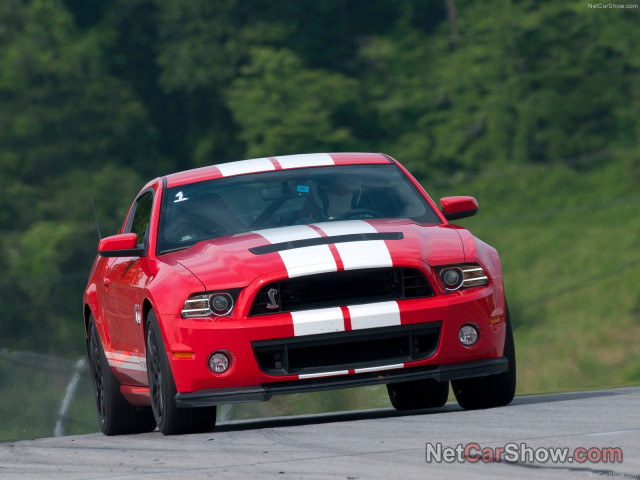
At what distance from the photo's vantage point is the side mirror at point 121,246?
29.8 feet

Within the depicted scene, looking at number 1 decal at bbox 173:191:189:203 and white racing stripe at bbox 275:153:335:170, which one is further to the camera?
white racing stripe at bbox 275:153:335:170

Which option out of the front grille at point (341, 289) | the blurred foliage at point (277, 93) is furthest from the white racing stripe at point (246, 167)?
the blurred foliage at point (277, 93)

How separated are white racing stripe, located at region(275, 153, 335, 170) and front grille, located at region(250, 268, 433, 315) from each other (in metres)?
1.75

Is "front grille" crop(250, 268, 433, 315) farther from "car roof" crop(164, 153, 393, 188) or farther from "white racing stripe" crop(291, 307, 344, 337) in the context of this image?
"car roof" crop(164, 153, 393, 188)

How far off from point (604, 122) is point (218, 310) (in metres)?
41.1

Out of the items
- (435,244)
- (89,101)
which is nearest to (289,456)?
(435,244)

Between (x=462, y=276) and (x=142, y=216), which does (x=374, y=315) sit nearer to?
(x=462, y=276)

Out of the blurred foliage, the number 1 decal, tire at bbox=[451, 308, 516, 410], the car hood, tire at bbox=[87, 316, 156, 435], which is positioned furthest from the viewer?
the blurred foliage

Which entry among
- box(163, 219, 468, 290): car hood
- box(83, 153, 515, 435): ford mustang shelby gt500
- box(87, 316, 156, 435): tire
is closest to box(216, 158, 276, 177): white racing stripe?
box(83, 153, 515, 435): ford mustang shelby gt500

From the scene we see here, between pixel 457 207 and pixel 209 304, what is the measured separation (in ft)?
6.66

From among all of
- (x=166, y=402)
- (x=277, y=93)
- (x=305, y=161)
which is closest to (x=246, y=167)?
(x=305, y=161)

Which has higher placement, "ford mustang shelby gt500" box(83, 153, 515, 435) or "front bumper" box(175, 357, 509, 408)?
"ford mustang shelby gt500" box(83, 153, 515, 435)

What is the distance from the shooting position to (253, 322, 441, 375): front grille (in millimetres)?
7941

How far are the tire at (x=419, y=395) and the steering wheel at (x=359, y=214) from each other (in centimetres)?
130
